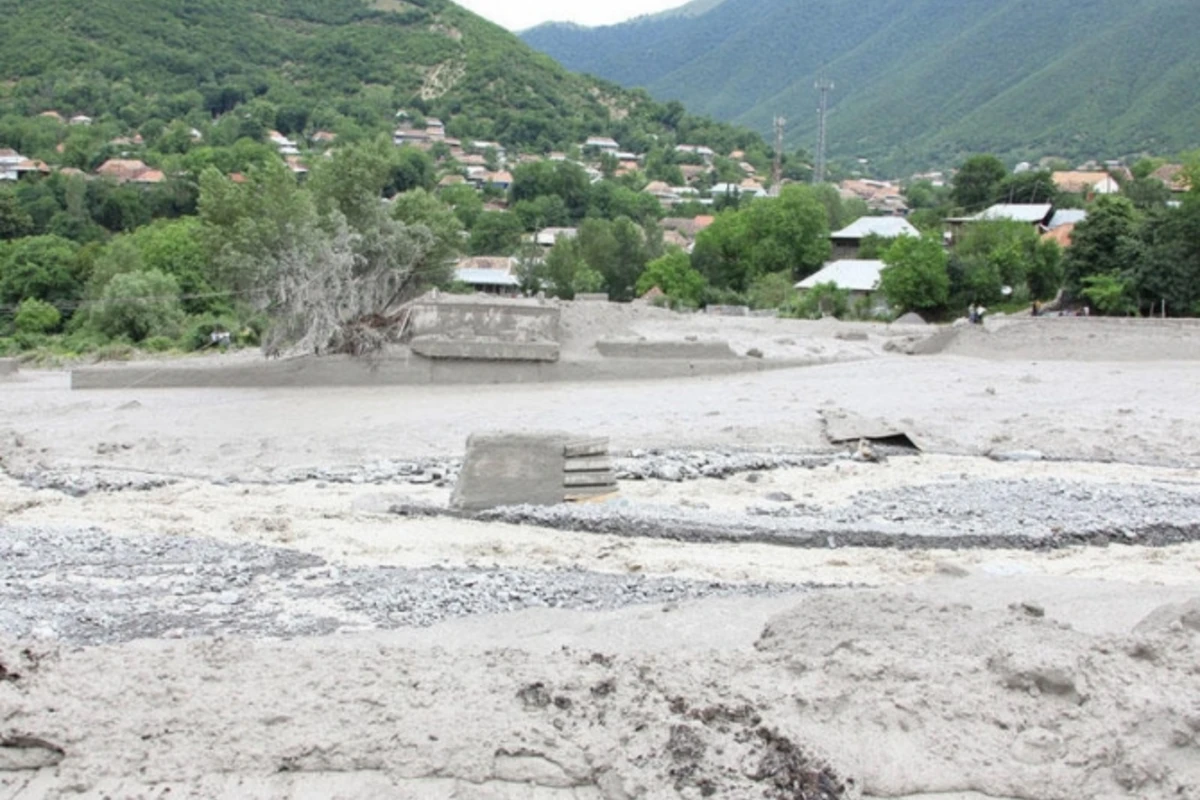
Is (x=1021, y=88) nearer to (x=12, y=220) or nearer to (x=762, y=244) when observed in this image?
(x=762, y=244)

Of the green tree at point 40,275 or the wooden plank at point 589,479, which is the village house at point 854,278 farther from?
the green tree at point 40,275

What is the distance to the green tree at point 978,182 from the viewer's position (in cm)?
6815

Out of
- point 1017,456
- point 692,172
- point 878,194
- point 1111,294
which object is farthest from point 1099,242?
point 692,172

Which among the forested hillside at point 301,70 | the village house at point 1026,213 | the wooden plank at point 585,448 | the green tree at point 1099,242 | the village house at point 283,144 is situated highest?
the forested hillside at point 301,70

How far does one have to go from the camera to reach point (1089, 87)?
129500 millimetres

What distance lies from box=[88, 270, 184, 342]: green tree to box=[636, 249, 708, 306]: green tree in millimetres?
17155

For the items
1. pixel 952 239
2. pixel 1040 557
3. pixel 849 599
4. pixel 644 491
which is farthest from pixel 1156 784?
pixel 952 239

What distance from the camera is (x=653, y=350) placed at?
22500 mm

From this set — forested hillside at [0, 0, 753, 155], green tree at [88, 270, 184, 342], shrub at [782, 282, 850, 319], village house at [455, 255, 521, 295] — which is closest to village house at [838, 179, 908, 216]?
forested hillside at [0, 0, 753, 155]

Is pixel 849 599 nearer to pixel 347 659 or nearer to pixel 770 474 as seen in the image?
pixel 347 659

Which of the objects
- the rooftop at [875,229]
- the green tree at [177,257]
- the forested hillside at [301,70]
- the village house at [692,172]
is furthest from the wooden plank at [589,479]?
the village house at [692,172]

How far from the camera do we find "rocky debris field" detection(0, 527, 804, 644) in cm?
752

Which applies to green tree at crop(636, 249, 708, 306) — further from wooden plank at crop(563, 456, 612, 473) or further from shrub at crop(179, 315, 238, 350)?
wooden plank at crop(563, 456, 612, 473)

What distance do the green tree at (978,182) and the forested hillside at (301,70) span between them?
4444cm
